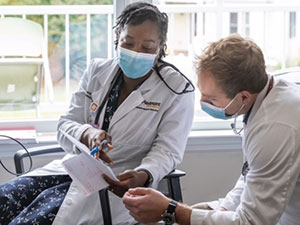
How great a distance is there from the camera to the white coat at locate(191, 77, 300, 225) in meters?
1.67

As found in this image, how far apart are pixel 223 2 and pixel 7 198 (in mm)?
1798

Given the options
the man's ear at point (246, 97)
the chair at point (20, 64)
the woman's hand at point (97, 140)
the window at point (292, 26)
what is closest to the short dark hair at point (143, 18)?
the woman's hand at point (97, 140)

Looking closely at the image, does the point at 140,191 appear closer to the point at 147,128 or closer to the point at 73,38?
the point at 147,128

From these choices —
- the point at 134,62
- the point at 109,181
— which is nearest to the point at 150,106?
the point at 134,62

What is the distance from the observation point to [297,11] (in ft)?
11.6

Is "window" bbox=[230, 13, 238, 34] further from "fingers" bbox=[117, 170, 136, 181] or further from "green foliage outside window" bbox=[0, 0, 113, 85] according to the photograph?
"fingers" bbox=[117, 170, 136, 181]

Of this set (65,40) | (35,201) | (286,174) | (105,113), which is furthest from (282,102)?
(65,40)

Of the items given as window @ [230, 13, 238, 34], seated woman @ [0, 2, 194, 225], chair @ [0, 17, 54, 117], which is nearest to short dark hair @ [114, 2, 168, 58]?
seated woman @ [0, 2, 194, 225]

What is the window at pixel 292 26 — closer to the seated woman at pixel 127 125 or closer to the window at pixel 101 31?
the window at pixel 101 31

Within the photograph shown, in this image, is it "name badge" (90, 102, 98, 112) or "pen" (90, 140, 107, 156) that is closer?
"pen" (90, 140, 107, 156)

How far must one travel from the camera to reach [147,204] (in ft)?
5.99

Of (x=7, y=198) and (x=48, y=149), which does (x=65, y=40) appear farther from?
(x=7, y=198)

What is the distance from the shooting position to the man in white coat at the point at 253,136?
66.0 inches

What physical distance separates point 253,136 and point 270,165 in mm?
113
